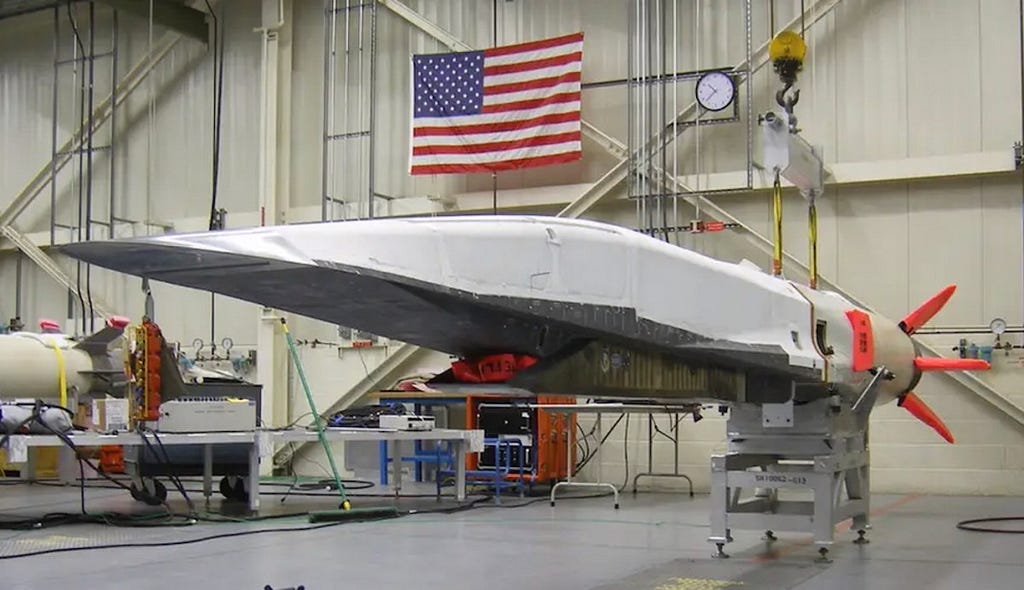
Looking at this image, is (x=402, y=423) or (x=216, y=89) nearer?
(x=402, y=423)

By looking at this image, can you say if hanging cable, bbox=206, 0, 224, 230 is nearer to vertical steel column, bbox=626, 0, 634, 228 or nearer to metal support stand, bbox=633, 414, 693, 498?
vertical steel column, bbox=626, 0, 634, 228

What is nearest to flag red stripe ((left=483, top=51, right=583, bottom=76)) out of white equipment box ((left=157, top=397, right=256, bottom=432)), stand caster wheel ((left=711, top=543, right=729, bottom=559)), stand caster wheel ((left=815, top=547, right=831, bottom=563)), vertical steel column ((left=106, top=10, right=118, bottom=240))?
white equipment box ((left=157, top=397, right=256, bottom=432))

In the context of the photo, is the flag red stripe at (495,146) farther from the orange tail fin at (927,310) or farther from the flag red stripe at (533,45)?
the orange tail fin at (927,310)

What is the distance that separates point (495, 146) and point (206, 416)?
5.06 meters

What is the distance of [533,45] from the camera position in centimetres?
1203

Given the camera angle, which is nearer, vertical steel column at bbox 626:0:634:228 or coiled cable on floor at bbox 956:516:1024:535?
coiled cable on floor at bbox 956:516:1024:535

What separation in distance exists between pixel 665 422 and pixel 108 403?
5.55m

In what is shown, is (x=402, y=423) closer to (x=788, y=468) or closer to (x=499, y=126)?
(x=788, y=468)

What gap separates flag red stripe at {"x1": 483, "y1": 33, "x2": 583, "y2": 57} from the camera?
11.8 m

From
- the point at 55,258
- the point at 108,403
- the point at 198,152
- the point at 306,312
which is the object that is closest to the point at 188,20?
the point at 198,152

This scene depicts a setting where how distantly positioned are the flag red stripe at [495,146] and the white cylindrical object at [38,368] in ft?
14.6

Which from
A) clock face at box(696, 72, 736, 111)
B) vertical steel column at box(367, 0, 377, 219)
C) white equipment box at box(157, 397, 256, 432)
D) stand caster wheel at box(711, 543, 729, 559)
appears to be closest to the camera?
stand caster wheel at box(711, 543, 729, 559)

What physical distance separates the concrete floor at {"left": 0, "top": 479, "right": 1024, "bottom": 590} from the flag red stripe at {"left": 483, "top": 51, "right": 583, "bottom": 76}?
206 inches

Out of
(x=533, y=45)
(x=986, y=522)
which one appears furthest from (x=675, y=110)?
(x=986, y=522)
